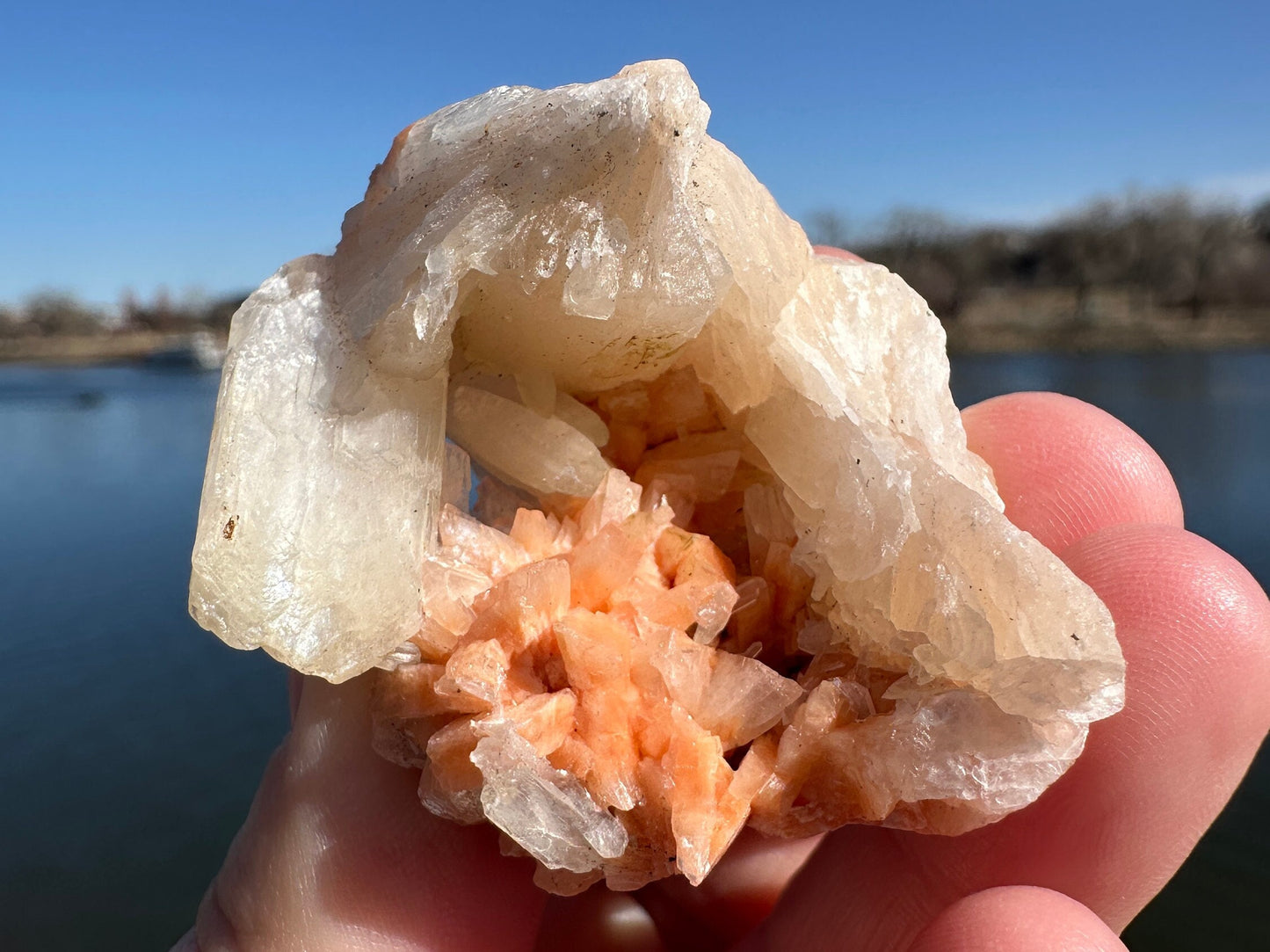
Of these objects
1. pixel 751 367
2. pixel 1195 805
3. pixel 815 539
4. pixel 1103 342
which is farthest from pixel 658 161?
pixel 1103 342

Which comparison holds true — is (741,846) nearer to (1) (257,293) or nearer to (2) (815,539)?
(2) (815,539)

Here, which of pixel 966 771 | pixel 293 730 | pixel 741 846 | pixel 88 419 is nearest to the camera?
pixel 966 771

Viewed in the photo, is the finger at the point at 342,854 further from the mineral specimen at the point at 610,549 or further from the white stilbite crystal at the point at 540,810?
the white stilbite crystal at the point at 540,810

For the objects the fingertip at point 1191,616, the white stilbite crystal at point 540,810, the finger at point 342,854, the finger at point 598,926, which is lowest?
the finger at point 598,926

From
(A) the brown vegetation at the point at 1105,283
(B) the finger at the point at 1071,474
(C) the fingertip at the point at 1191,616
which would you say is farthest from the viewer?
(A) the brown vegetation at the point at 1105,283

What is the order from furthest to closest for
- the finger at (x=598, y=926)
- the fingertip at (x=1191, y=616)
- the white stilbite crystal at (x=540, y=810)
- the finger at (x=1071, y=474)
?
the finger at (x=598, y=926), the finger at (x=1071, y=474), the fingertip at (x=1191, y=616), the white stilbite crystal at (x=540, y=810)

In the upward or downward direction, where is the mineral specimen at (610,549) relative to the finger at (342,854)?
upward

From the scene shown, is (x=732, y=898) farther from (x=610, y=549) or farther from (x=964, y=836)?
(x=610, y=549)

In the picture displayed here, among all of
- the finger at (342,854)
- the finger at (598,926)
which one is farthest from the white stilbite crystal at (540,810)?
the finger at (598,926)

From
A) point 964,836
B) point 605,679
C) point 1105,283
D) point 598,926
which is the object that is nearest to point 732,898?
point 598,926
